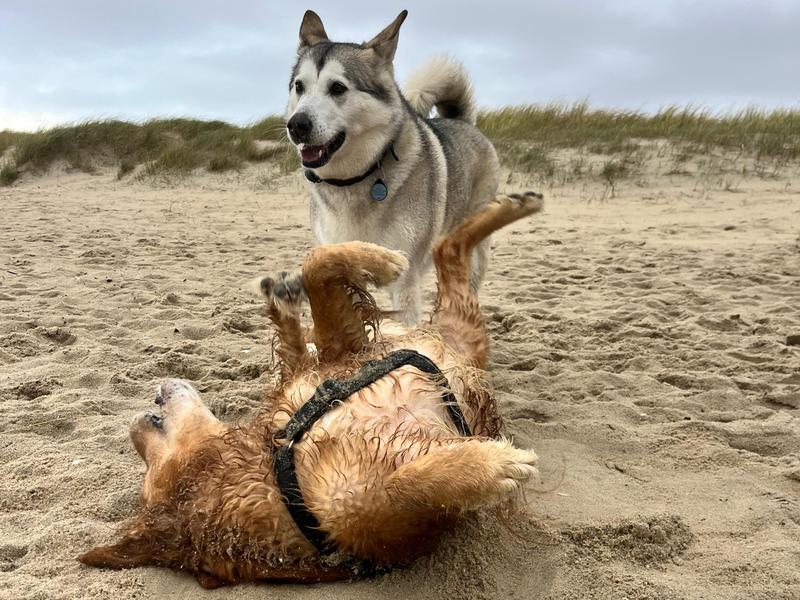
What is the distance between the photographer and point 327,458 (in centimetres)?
202

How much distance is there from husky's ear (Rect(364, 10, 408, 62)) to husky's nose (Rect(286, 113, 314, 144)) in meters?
0.82

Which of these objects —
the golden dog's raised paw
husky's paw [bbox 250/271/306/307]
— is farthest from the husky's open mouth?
the golden dog's raised paw

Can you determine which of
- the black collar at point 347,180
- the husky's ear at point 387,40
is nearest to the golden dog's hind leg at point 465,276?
the black collar at point 347,180

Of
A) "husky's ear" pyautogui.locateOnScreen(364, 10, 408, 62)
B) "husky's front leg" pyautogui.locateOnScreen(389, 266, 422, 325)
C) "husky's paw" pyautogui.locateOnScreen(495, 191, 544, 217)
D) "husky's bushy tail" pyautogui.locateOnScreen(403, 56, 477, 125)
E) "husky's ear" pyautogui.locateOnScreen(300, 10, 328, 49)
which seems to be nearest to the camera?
"husky's paw" pyautogui.locateOnScreen(495, 191, 544, 217)

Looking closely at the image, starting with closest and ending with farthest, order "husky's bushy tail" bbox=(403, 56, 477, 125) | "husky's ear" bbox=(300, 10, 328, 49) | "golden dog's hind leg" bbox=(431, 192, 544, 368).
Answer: "golden dog's hind leg" bbox=(431, 192, 544, 368)
"husky's ear" bbox=(300, 10, 328, 49)
"husky's bushy tail" bbox=(403, 56, 477, 125)

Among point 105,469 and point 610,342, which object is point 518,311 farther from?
point 105,469

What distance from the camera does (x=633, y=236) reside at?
910cm

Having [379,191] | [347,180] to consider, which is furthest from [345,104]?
[379,191]

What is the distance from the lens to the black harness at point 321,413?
1.96m

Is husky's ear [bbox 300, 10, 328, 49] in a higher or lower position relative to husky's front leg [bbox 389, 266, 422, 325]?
higher

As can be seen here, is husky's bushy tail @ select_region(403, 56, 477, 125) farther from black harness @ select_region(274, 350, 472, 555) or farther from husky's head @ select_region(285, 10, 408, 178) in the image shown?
black harness @ select_region(274, 350, 472, 555)

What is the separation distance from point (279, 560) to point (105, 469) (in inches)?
43.4

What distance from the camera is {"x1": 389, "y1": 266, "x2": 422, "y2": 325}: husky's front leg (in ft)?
13.6

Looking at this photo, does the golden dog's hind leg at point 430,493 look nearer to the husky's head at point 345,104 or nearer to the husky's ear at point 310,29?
the husky's head at point 345,104
